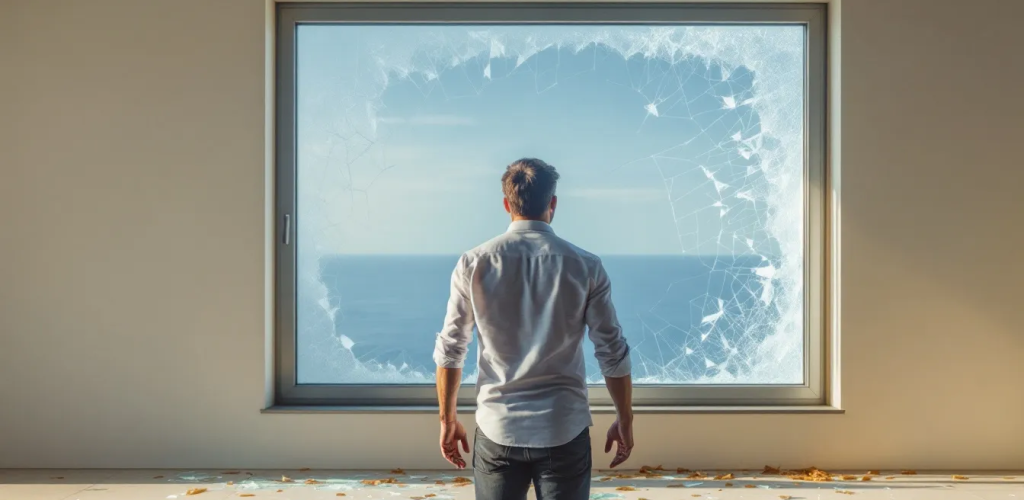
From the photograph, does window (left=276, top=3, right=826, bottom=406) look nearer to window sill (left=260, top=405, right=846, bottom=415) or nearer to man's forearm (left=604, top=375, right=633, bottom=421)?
window sill (left=260, top=405, right=846, bottom=415)

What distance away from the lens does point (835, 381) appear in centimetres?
404

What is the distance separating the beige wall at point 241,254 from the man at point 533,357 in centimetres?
216

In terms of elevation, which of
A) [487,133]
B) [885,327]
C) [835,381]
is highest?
[487,133]

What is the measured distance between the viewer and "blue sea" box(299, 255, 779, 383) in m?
4.12

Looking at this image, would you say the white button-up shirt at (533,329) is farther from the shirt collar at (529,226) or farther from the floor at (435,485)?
the floor at (435,485)

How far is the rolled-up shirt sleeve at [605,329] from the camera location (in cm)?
190

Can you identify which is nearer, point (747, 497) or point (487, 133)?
point (747, 497)

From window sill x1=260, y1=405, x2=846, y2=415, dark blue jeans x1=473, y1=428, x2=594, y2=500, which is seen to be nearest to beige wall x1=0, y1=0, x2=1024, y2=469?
window sill x1=260, y1=405, x2=846, y2=415

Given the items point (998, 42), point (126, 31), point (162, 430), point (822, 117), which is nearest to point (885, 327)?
point (822, 117)

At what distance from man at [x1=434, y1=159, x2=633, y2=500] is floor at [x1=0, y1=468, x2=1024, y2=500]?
5.66 ft

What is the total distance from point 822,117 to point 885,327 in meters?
0.99

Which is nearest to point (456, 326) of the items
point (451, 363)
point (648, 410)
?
point (451, 363)

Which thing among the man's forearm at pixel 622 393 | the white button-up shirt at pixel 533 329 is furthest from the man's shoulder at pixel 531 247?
the man's forearm at pixel 622 393

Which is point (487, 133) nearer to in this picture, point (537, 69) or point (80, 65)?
point (537, 69)
